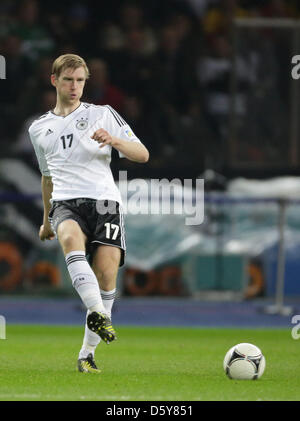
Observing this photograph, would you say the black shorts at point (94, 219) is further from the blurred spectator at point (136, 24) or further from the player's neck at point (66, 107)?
the blurred spectator at point (136, 24)

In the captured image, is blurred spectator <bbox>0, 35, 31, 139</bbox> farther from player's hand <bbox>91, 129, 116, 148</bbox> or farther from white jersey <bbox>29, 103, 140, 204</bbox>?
player's hand <bbox>91, 129, 116, 148</bbox>

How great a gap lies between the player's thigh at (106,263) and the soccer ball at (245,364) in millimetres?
1010

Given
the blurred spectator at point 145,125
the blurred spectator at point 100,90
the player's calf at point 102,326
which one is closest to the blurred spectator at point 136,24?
the blurred spectator at point 100,90

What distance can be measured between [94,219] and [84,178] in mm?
317

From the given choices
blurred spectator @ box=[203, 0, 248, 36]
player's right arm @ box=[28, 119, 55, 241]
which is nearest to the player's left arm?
player's right arm @ box=[28, 119, 55, 241]

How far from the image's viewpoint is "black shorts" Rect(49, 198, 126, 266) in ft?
24.5

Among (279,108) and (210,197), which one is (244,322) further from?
(279,108)

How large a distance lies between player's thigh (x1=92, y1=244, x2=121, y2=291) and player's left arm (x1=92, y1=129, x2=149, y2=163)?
0.67m

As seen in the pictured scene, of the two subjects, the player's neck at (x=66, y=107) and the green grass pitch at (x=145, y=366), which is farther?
the player's neck at (x=66, y=107)

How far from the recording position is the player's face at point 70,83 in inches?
295

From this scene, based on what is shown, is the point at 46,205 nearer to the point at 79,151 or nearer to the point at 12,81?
the point at 79,151

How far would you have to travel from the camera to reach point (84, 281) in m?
7.12

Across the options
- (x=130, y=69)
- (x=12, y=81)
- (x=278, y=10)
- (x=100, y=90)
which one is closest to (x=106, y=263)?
(x=100, y=90)

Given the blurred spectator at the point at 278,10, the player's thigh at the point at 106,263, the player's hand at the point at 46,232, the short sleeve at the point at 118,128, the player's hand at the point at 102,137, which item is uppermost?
the blurred spectator at the point at 278,10
